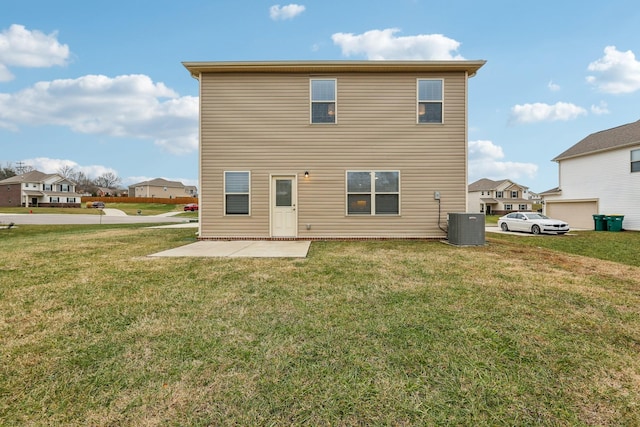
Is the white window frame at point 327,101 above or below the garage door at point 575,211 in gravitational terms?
above

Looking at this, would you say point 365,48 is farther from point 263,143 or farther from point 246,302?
point 246,302

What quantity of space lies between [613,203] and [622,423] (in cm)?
1977

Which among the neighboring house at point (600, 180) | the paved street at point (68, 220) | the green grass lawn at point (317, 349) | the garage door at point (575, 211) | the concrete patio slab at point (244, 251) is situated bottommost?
the green grass lawn at point (317, 349)

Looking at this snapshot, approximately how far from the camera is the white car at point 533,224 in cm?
1313

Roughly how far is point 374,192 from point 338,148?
1887mm

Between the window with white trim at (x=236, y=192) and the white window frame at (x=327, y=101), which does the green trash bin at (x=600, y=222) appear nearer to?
A: the white window frame at (x=327, y=101)

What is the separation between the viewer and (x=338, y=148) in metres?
9.18

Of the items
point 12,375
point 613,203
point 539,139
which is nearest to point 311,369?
point 12,375

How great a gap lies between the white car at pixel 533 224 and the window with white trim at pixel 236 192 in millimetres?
14006

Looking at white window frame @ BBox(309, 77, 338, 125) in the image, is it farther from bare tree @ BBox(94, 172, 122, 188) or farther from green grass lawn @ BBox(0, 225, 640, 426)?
bare tree @ BBox(94, 172, 122, 188)

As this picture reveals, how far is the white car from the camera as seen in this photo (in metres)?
13.1

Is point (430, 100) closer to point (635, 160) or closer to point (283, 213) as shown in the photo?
point (283, 213)

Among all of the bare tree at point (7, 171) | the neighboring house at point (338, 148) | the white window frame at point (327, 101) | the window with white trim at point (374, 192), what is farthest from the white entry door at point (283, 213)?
the bare tree at point (7, 171)

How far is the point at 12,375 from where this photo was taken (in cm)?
204
